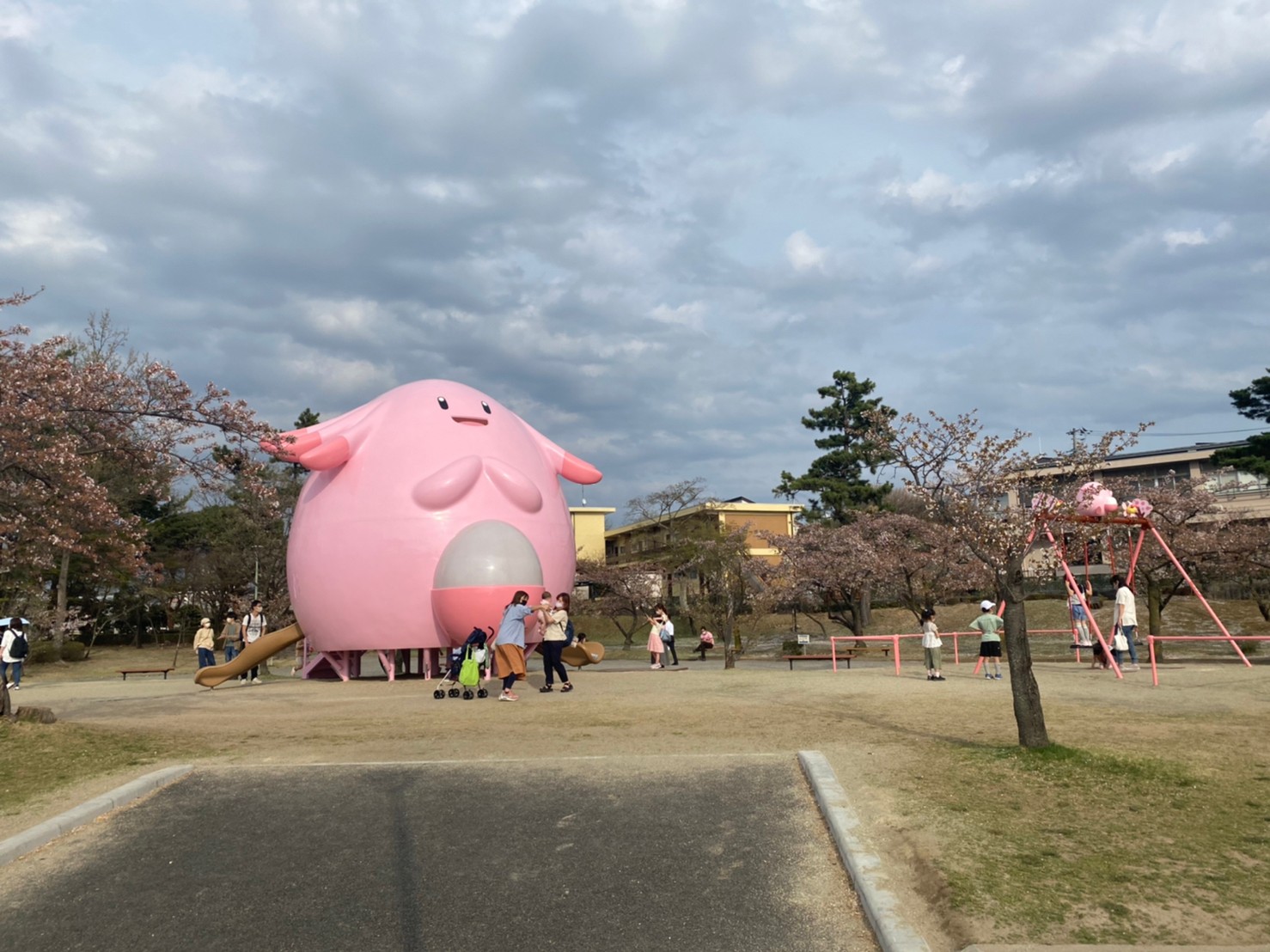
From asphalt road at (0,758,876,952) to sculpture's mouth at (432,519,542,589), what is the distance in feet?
27.4

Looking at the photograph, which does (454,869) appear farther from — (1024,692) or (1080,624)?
(1080,624)

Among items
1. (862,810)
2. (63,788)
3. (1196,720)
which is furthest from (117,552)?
(1196,720)

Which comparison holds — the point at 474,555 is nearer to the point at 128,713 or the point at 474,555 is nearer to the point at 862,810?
the point at 128,713

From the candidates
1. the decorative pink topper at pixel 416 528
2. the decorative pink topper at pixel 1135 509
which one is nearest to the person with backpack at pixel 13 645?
the decorative pink topper at pixel 416 528

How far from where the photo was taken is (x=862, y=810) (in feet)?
20.1

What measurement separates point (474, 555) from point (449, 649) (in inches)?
96.0

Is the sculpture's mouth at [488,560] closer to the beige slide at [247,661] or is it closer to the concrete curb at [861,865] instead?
the beige slide at [247,661]

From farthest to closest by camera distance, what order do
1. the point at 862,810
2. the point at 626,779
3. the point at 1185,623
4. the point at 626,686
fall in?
the point at 1185,623
the point at 626,686
the point at 626,779
the point at 862,810

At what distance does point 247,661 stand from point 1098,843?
17.6m

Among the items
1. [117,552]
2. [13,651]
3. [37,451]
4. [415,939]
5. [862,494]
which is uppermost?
[862,494]

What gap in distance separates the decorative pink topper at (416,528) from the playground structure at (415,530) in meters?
0.02

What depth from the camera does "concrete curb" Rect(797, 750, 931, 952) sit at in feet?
13.4

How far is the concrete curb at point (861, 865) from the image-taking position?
13.4ft

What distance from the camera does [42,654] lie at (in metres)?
34.6
